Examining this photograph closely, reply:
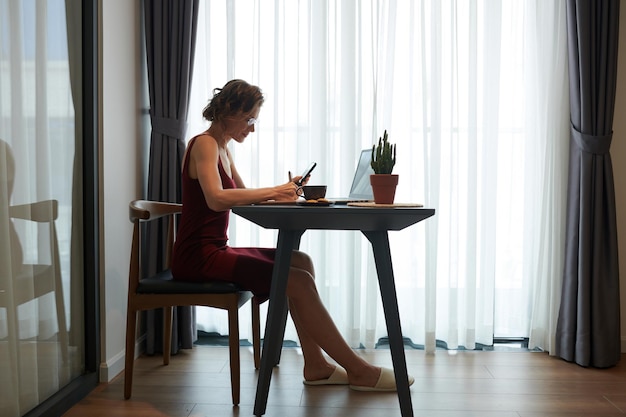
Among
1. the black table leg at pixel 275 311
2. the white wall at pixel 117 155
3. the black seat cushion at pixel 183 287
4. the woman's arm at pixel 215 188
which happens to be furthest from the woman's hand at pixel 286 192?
the white wall at pixel 117 155

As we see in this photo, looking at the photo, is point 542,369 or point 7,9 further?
point 542,369

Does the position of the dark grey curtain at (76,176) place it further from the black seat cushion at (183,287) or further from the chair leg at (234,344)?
the chair leg at (234,344)

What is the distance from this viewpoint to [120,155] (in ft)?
9.82

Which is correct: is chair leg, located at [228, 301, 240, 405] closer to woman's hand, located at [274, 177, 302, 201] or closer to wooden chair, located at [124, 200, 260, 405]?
wooden chair, located at [124, 200, 260, 405]

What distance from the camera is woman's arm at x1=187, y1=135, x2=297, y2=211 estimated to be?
7.75 feet

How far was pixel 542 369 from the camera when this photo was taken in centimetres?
304

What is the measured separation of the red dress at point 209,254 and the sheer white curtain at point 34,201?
1.49 feet

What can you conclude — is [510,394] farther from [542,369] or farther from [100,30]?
[100,30]

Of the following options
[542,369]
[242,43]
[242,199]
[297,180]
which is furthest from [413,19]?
[542,369]

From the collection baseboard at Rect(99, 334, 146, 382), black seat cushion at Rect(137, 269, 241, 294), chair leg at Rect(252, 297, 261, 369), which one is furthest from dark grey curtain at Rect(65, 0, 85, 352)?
chair leg at Rect(252, 297, 261, 369)

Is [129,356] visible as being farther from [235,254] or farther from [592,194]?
[592,194]

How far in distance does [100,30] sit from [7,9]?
2.30ft

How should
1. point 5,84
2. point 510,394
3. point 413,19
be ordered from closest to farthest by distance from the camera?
point 5,84
point 510,394
point 413,19

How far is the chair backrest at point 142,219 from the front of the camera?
8.44ft
